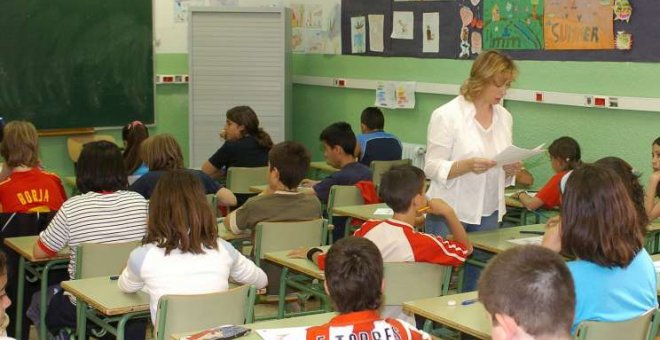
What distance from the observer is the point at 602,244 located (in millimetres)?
2965

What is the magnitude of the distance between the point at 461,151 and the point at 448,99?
3510mm

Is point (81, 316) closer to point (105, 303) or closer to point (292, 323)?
point (105, 303)

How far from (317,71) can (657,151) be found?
4.51 metres

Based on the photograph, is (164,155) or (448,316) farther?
(164,155)

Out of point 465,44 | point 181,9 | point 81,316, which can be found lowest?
point 81,316

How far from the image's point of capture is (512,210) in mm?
6965

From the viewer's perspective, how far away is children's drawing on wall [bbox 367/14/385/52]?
8.91 metres

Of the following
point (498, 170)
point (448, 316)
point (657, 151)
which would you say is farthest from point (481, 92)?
point (657, 151)


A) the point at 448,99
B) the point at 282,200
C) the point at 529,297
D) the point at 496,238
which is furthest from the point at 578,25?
the point at 529,297

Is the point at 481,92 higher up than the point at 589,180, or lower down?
higher up

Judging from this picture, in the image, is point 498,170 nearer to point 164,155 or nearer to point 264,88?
point 164,155

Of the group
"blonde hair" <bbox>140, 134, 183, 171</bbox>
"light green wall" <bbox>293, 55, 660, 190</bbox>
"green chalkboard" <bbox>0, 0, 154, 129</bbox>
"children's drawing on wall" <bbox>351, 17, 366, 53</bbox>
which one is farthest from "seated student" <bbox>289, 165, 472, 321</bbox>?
"green chalkboard" <bbox>0, 0, 154, 129</bbox>

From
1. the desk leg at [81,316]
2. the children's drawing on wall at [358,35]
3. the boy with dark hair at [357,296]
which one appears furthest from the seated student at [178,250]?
the children's drawing on wall at [358,35]

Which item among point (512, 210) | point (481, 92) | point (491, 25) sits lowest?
point (512, 210)
